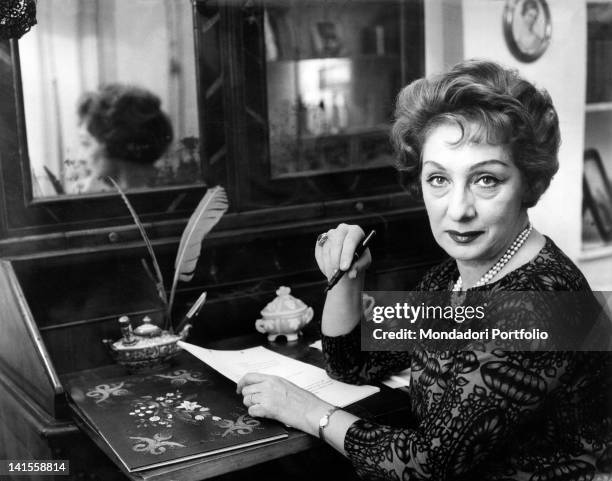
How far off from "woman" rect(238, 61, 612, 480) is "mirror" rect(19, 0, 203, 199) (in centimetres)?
72

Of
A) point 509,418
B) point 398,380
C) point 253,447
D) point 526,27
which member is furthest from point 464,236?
point 526,27

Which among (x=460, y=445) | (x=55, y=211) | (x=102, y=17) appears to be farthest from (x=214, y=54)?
(x=460, y=445)

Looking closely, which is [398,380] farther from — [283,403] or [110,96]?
[110,96]

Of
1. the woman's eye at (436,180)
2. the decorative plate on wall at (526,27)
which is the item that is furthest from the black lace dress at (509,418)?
the decorative plate on wall at (526,27)

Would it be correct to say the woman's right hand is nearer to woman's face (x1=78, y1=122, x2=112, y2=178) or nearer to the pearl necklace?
the pearl necklace

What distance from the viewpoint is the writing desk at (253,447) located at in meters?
1.29

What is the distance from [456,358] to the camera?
1.30 meters

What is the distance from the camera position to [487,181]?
1.40 meters

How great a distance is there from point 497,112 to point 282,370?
0.80 metres

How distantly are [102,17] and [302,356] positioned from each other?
1008 millimetres

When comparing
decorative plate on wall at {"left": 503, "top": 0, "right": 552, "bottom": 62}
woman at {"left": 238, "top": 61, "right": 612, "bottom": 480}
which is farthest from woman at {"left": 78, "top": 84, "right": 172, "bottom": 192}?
decorative plate on wall at {"left": 503, "top": 0, "right": 552, "bottom": 62}

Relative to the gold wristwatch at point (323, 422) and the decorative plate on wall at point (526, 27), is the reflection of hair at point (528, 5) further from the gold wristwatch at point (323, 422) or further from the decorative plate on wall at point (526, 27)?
the gold wristwatch at point (323, 422)

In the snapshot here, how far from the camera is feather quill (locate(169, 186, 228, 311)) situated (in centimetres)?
197

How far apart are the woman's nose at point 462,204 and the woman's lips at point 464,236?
32 mm
